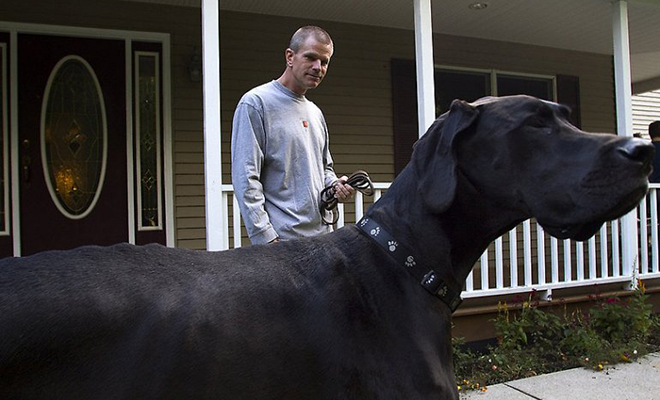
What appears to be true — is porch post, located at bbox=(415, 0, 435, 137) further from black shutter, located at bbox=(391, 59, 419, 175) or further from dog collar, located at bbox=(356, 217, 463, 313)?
dog collar, located at bbox=(356, 217, 463, 313)

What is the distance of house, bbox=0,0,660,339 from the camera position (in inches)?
210

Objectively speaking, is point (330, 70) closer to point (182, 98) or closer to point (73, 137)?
point (182, 98)

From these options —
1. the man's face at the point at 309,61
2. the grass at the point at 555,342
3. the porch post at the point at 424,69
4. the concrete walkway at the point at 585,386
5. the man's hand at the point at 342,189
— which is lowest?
the concrete walkway at the point at 585,386

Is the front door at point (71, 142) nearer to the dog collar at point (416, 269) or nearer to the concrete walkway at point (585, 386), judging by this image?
the concrete walkway at point (585, 386)

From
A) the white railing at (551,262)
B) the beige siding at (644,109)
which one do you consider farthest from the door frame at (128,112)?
the beige siding at (644,109)

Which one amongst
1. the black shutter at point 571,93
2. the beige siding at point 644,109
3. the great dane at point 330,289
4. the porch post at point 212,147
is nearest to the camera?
the great dane at point 330,289

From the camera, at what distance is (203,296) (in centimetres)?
125

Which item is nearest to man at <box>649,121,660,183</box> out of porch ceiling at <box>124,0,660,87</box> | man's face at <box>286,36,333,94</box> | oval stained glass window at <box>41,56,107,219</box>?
porch ceiling at <box>124,0,660,87</box>

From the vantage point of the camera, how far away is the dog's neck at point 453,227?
1484mm

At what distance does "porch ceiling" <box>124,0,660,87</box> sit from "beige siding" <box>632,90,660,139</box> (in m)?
4.42

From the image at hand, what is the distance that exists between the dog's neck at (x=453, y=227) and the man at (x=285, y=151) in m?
0.72

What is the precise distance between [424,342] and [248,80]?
5470mm

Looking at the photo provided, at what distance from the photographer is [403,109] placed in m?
7.22

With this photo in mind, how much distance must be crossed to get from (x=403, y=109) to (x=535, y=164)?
5.93 metres
